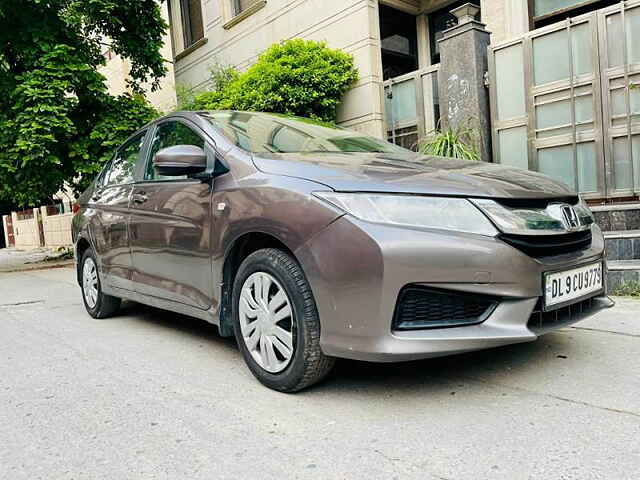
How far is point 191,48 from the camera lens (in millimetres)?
13797

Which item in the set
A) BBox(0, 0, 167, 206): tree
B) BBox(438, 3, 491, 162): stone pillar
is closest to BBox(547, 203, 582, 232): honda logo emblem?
BBox(438, 3, 491, 162): stone pillar

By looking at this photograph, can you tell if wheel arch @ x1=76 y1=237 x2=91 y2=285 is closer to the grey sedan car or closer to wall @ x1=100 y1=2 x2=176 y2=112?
the grey sedan car

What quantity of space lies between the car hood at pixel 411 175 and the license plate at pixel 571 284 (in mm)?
376

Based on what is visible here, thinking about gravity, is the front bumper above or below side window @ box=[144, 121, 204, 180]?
below

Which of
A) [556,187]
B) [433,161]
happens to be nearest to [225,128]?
[433,161]

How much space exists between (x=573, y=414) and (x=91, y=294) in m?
3.99

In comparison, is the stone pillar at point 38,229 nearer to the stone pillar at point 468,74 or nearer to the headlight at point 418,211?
the stone pillar at point 468,74

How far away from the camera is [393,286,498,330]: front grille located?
2.29 meters

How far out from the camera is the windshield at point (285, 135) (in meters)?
3.17

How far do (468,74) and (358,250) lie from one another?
208 inches

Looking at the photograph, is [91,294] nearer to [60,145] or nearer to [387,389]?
[387,389]

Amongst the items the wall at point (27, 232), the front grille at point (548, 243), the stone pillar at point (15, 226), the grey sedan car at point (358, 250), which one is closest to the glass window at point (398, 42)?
the grey sedan car at point (358, 250)

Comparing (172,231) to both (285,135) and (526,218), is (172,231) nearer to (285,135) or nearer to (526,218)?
(285,135)

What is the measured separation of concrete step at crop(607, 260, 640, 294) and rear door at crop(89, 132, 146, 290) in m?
3.74
